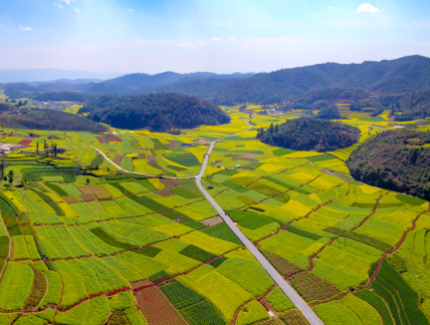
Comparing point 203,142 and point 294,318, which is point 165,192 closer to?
point 294,318

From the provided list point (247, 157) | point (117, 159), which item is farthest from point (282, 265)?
point (117, 159)

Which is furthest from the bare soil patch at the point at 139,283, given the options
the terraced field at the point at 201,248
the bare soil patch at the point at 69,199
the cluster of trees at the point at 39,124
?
the cluster of trees at the point at 39,124

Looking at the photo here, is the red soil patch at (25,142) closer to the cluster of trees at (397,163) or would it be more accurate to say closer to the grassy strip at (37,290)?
the grassy strip at (37,290)

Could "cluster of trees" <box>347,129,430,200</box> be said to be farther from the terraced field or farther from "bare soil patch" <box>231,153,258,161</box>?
"bare soil patch" <box>231,153,258,161</box>

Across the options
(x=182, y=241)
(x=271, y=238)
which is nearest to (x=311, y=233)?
(x=271, y=238)

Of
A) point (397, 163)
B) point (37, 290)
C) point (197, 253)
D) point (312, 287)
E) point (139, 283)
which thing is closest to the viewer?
point (37, 290)

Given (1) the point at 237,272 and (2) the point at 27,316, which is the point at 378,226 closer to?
(1) the point at 237,272

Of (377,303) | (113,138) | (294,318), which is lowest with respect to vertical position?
(377,303)
